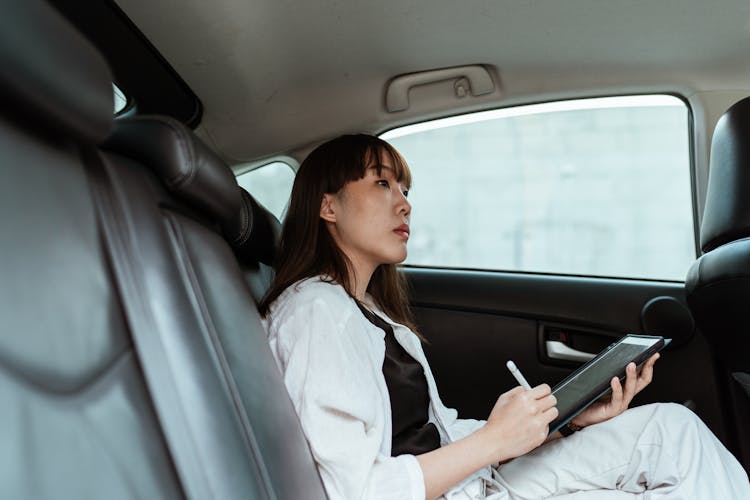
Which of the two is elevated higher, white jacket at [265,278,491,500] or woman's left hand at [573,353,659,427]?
white jacket at [265,278,491,500]

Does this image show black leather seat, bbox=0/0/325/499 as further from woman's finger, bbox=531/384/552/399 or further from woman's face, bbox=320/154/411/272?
woman's face, bbox=320/154/411/272

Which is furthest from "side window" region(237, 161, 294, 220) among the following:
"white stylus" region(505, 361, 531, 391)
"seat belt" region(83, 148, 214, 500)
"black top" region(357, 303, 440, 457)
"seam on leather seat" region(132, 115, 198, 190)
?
"seat belt" region(83, 148, 214, 500)

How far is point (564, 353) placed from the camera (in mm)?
1729

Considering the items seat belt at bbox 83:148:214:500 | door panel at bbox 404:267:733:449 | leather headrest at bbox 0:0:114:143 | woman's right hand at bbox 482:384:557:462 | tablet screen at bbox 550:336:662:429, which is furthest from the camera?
door panel at bbox 404:267:733:449

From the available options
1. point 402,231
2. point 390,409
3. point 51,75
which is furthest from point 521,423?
point 51,75

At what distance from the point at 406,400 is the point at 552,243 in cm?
Answer: 97

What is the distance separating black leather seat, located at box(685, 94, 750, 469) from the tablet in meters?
0.17

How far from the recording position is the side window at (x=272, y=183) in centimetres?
193

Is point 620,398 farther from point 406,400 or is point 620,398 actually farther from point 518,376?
point 406,400

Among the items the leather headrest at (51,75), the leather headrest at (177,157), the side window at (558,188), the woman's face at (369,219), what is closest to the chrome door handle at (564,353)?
the side window at (558,188)

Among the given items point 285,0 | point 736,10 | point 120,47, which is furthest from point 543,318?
point 120,47

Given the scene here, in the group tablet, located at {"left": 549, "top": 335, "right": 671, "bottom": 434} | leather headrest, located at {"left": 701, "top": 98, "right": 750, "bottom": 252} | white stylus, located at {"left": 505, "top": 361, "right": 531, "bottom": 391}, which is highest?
leather headrest, located at {"left": 701, "top": 98, "right": 750, "bottom": 252}

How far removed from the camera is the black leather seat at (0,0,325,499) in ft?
1.87

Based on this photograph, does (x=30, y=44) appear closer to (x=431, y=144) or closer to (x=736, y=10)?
(x=736, y=10)
